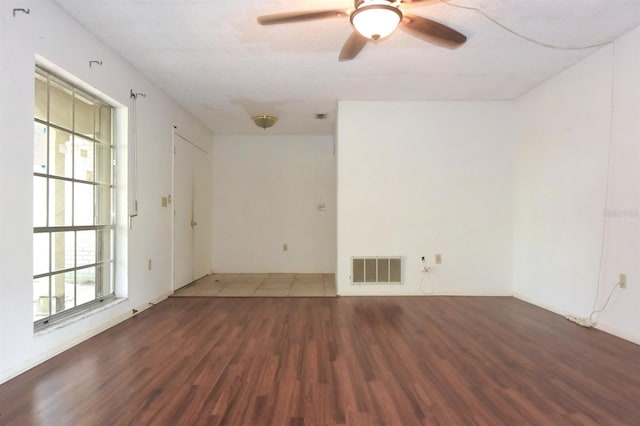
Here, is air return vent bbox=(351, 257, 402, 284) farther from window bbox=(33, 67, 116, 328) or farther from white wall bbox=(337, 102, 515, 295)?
window bbox=(33, 67, 116, 328)

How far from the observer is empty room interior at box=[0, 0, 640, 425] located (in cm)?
204

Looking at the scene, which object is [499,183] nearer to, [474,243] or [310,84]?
[474,243]

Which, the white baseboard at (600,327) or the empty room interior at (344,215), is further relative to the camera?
the white baseboard at (600,327)

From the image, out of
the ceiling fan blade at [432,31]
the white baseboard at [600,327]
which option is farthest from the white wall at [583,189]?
the ceiling fan blade at [432,31]

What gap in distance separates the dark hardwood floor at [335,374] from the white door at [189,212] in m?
1.56

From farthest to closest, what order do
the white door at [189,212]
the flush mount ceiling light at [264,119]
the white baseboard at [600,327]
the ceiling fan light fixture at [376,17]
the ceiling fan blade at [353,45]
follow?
1. the flush mount ceiling light at [264,119]
2. the white door at [189,212]
3. the white baseboard at [600,327]
4. the ceiling fan blade at [353,45]
5. the ceiling fan light fixture at [376,17]

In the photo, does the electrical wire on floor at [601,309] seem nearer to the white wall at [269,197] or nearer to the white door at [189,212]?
the white wall at [269,197]

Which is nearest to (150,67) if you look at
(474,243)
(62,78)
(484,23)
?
(62,78)

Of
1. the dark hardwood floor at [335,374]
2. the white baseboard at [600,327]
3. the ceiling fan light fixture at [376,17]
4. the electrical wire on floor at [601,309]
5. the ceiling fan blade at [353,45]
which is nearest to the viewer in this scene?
the dark hardwood floor at [335,374]

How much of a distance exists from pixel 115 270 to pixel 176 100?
2.30 meters

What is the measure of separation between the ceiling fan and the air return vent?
2816mm

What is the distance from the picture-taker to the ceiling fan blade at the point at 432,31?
2152mm

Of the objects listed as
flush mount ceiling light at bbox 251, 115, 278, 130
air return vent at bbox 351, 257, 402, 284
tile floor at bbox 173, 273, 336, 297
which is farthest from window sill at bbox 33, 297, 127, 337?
flush mount ceiling light at bbox 251, 115, 278, 130

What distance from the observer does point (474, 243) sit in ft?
14.9
